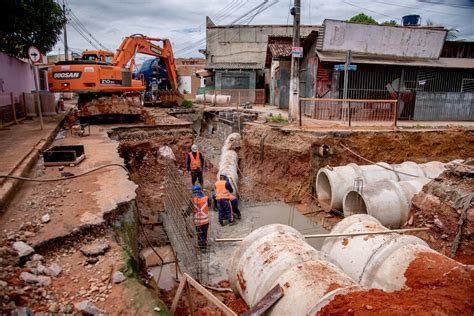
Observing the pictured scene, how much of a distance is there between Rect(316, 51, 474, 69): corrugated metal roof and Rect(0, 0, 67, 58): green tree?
37.3 feet

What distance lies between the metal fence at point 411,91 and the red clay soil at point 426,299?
11668mm

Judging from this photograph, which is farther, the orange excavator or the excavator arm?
the excavator arm

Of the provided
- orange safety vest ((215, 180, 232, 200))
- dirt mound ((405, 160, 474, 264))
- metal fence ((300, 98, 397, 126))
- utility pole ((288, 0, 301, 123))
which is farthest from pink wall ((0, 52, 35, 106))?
dirt mound ((405, 160, 474, 264))

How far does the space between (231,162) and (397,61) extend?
9088 millimetres

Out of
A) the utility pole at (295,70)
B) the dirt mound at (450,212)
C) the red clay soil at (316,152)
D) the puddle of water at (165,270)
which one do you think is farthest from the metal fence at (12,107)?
the dirt mound at (450,212)

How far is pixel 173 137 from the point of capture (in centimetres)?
1241

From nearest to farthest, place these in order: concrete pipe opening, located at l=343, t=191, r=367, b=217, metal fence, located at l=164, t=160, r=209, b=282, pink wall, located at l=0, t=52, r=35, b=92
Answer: metal fence, located at l=164, t=160, r=209, b=282
concrete pipe opening, located at l=343, t=191, r=367, b=217
pink wall, located at l=0, t=52, r=35, b=92

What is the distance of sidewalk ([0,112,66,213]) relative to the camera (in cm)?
510

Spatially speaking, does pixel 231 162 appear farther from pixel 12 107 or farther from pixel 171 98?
pixel 171 98

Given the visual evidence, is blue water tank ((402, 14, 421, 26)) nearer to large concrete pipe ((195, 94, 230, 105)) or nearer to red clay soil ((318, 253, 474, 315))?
large concrete pipe ((195, 94, 230, 105))

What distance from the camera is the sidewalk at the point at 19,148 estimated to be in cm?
510

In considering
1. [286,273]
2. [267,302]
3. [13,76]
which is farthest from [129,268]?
Answer: [13,76]

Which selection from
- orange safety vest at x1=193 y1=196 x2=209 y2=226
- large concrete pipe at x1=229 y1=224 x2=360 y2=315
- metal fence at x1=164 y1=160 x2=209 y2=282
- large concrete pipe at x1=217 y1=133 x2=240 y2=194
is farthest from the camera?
large concrete pipe at x1=217 y1=133 x2=240 y2=194

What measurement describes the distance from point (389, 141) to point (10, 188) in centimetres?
1034
